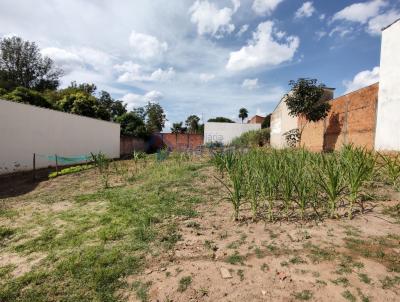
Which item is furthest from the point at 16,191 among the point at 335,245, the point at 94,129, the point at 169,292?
the point at 94,129

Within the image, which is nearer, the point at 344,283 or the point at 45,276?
the point at 344,283

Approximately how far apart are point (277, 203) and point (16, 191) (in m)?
6.56

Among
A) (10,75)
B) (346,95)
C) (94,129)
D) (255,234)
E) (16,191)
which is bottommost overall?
(16,191)

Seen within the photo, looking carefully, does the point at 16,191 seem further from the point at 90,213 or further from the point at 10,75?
the point at 10,75

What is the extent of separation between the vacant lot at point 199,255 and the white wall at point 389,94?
123 inches

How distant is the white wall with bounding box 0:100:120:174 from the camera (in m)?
9.12

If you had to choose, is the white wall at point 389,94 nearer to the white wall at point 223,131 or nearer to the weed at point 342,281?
the weed at point 342,281

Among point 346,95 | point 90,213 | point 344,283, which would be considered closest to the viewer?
point 344,283

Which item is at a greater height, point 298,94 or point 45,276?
point 298,94

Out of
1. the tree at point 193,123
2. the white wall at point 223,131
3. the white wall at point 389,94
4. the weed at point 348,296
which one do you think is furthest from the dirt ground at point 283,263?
the tree at point 193,123

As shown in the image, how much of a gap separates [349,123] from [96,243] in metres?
8.95

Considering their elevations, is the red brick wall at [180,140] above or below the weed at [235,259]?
above

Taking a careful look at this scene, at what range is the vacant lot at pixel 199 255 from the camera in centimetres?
206

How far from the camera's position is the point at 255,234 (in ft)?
9.72
